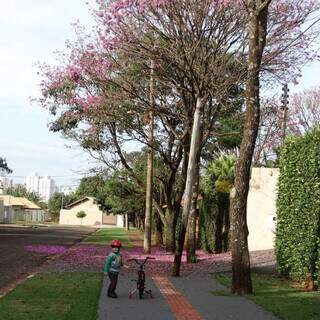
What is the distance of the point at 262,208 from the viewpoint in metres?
28.6

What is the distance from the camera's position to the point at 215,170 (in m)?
33.3

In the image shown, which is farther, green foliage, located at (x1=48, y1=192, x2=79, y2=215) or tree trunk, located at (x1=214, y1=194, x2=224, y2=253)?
green foliage, located at (x1=48, y1=192, x2=79, y2=215)

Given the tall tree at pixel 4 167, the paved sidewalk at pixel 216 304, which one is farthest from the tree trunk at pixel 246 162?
the tall tree at pixel 4 167

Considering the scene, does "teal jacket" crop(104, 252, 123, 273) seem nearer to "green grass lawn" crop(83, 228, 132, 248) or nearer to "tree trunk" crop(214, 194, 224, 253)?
"tree trunk" crop(214, 194, 224, 253)

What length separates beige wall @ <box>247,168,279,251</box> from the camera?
28.0m

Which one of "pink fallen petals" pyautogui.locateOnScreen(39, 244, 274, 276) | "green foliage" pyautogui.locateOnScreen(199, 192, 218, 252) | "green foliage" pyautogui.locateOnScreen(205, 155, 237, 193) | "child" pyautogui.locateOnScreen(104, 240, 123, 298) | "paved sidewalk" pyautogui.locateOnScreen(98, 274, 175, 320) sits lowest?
"paved sidewalk" pyautogui.locateOnScreen(98, 274, 175, 320)

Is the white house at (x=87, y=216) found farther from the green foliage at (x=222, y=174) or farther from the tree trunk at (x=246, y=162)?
the tree trunk at (x=246, y=162)

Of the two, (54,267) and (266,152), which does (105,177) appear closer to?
(266,152)

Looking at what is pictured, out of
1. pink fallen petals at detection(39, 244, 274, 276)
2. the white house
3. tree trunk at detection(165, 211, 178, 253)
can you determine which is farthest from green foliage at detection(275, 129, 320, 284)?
the white house

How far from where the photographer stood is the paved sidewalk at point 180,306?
36.3ft

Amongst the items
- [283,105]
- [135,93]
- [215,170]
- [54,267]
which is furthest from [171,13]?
[283,105]

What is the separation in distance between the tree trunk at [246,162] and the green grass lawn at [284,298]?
0.60 metres

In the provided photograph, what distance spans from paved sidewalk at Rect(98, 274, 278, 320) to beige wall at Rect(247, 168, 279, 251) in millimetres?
12125

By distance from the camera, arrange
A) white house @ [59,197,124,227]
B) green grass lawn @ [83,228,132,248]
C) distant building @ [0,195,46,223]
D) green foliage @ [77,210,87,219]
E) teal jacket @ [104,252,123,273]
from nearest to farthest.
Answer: teal jacket @ [104,252,123,273], green grass lawn @ [83,228,132,248], distant building @ [0,195,46,223], green foliage @ [77,210,87,219], white house @ [59,197,124,227]
